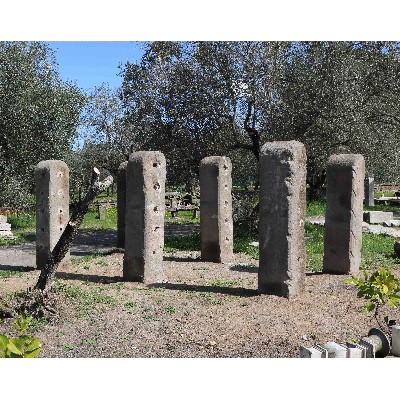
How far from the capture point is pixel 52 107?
Result: 2081 centimetres

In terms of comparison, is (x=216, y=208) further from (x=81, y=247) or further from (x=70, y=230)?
(x=70, y=230)

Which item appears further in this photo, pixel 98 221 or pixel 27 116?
pixel 98 221

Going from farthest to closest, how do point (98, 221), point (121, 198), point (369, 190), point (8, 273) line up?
point (369, 190) < point (98, 221) < point (121, 198) < point (8, 273)

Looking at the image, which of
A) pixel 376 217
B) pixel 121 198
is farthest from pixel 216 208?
pixel 376 217

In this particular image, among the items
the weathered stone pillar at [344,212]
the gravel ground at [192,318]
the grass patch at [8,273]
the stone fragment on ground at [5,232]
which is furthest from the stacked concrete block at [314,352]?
the stone fragment on ground at [5,232]

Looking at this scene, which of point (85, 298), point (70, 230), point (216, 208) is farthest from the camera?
point (216, 208)

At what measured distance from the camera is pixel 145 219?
1101cm

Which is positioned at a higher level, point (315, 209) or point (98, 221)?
point (315, 209)

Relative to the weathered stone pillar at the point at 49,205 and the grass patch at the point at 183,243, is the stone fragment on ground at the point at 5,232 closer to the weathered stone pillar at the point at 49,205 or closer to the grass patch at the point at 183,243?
the grass patch at the point at 183,243

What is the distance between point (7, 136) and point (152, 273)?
11748mm

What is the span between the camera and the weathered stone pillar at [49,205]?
12.5 metres

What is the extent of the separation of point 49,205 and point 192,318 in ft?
18.2

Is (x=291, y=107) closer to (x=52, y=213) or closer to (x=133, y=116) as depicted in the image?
(x=133, y=116)

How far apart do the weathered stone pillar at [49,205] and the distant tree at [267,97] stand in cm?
578
